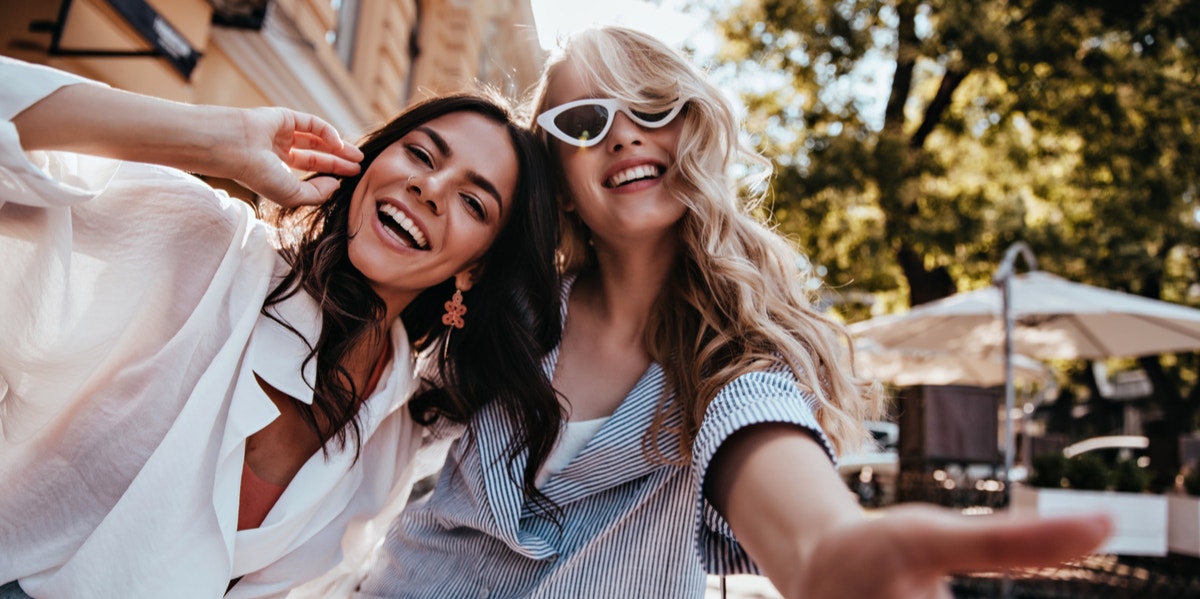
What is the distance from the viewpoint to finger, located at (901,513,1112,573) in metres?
Result: 0.87

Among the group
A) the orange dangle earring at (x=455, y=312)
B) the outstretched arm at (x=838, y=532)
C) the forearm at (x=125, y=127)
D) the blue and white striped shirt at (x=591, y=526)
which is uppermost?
the forearm at (x=125, y=127)

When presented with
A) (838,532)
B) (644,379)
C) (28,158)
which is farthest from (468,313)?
(838,532)

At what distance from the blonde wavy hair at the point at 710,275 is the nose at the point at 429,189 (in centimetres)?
56

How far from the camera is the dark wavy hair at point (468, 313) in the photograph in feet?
7.35

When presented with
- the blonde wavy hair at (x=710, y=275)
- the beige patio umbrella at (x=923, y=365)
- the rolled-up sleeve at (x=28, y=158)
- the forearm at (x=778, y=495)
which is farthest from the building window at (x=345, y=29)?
the forearm at (x=778, y=495)

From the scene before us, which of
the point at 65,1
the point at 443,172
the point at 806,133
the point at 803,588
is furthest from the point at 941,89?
the point at 803,588

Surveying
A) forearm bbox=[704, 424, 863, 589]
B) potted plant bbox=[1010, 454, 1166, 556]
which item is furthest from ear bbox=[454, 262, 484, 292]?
potted plant bbox=[1010, 454, 1166, 556]

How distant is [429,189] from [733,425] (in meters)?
1.10

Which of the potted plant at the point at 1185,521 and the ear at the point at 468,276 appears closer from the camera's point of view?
the ear at the point at 468,276

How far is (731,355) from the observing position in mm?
2189

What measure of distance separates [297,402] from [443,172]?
2.30 ft

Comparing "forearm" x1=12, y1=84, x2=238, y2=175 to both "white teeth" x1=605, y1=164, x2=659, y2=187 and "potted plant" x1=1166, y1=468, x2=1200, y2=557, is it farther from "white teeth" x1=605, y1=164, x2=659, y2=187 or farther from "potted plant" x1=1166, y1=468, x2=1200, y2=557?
"potted plant" x1=1166, y1=468, x2=1200, y2=557

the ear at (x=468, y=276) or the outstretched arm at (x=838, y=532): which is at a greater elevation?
the outstretched arm at (x=838, y=532)

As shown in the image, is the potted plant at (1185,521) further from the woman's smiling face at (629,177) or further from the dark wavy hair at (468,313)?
the dark wavy hair at (468,313)
